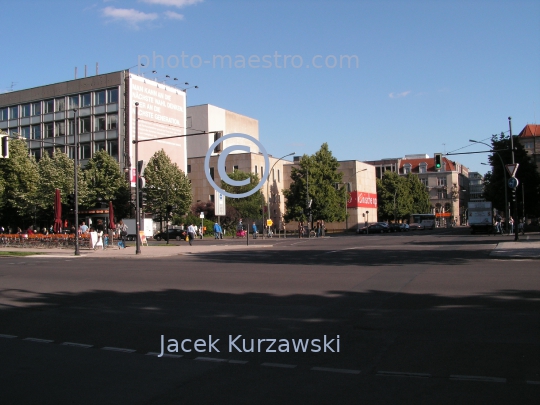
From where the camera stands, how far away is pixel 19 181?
198ft

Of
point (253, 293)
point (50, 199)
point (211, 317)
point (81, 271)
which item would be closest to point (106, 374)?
point (211, 317)

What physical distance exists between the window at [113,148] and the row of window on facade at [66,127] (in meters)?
2.03

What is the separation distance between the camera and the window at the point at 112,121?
7444 centimetres

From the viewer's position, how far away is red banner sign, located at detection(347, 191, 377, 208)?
86812 mm

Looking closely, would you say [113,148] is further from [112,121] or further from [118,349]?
[118,349]

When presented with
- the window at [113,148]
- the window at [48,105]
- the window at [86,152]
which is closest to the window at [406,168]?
the window at [113,148]

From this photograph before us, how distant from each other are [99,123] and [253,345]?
74.0 metres

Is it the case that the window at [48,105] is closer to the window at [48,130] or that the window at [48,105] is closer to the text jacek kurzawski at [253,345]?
the window at [48,130]

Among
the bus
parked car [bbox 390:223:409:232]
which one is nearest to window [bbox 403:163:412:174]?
the bus

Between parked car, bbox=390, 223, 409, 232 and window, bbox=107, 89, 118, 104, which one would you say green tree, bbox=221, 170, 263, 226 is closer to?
window, bbox=107, 89, 118, 104

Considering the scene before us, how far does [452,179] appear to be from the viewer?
136000 millimetres

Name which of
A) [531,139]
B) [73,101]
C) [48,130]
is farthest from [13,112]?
[531,139]

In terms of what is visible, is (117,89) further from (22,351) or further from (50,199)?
(22,351)

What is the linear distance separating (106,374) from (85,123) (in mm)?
76411
